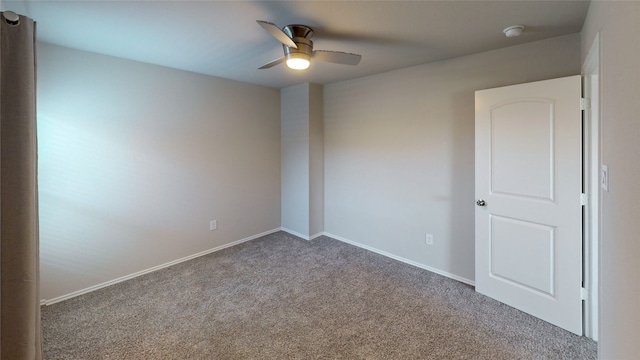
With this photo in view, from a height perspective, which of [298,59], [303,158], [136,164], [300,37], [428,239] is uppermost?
[300,37]

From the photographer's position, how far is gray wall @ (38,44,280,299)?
258cm

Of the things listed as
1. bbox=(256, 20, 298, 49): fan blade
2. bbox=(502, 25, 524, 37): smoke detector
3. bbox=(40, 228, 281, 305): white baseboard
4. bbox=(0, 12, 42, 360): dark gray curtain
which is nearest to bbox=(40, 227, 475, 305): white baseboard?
bbox=(40, 228, 281, 305): white baseboard

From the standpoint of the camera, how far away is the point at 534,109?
229 centimetres

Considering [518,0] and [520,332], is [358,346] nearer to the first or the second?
[520,332]

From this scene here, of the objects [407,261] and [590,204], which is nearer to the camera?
[590,204]

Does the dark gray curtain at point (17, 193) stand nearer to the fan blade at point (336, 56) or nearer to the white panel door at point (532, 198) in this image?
the fan blade at point (336, 56)

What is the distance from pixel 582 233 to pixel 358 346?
1903mm

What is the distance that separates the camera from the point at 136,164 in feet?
10.2

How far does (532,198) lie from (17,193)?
331 centimetres

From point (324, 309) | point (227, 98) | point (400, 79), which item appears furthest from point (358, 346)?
point (227, 98)

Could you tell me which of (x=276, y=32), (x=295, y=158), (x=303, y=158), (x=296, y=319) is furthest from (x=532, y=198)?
(x=295, y=158)

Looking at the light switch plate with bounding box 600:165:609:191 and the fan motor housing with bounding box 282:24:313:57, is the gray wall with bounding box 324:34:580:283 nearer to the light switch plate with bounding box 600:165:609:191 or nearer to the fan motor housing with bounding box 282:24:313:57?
the light switch plate with bounding box 600:165:609:191

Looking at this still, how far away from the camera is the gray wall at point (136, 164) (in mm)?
2576

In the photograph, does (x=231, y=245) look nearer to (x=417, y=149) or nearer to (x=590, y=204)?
(x=417, y=149)
